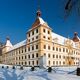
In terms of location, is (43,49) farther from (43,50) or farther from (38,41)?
(38,41)

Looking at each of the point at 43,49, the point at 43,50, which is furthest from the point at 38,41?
the point at 43,50

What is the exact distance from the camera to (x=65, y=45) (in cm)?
5941

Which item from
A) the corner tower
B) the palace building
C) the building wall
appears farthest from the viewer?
the palace building

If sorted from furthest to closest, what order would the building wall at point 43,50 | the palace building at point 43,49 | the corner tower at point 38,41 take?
the palace building at point 43,49 → the building wall at point 43,50 → the corner tower at point 38,41

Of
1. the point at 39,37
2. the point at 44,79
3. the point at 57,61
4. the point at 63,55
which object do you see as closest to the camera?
the point at 44,79

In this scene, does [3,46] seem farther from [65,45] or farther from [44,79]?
[44,79]

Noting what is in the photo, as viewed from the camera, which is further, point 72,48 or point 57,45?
point 72,48

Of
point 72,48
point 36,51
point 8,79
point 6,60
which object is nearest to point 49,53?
point 36,51

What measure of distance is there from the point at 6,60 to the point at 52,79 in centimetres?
7277

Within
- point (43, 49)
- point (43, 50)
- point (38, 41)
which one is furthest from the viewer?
point (38, 41)

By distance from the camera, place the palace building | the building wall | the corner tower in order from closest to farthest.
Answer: the corner tower < the building wall < the palace building

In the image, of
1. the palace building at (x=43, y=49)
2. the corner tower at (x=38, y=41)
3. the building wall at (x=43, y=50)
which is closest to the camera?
the corner tower at (x=38, y=41)

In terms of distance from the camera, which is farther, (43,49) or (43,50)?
(43,49)

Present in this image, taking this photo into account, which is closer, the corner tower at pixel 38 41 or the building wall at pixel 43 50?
the corner tower at pixel 38 41
